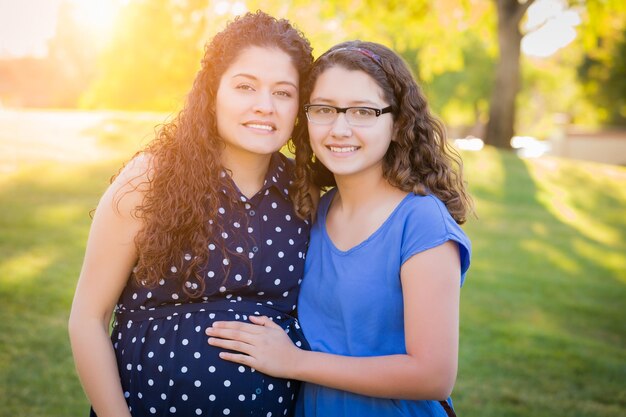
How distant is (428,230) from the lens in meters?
2.16

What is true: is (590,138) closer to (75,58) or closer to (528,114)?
(528,114)

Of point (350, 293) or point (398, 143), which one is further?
point (398, 143)

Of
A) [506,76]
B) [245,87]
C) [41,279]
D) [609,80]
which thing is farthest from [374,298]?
[609,80]

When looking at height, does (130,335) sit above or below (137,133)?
below

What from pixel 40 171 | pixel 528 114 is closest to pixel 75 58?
pixel 528 114

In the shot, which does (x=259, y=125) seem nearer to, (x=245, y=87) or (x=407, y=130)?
(x=245, y=87)

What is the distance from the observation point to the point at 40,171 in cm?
926

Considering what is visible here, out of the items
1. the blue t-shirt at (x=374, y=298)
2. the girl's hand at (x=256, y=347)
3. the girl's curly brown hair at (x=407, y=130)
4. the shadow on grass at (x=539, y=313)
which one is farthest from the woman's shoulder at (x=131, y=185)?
the shadow on grass at (x=539, y=313)

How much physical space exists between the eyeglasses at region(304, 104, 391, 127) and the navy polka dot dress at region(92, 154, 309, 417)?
0.38 metres

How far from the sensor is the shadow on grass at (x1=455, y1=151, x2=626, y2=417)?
4.30 m

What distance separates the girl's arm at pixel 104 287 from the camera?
2.23 m

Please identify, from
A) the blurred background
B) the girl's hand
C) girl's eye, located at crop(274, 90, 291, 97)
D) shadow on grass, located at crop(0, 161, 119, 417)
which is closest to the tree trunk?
the blurred background

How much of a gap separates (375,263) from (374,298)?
13 centimetres

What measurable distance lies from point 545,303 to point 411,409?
4376 millimetres
